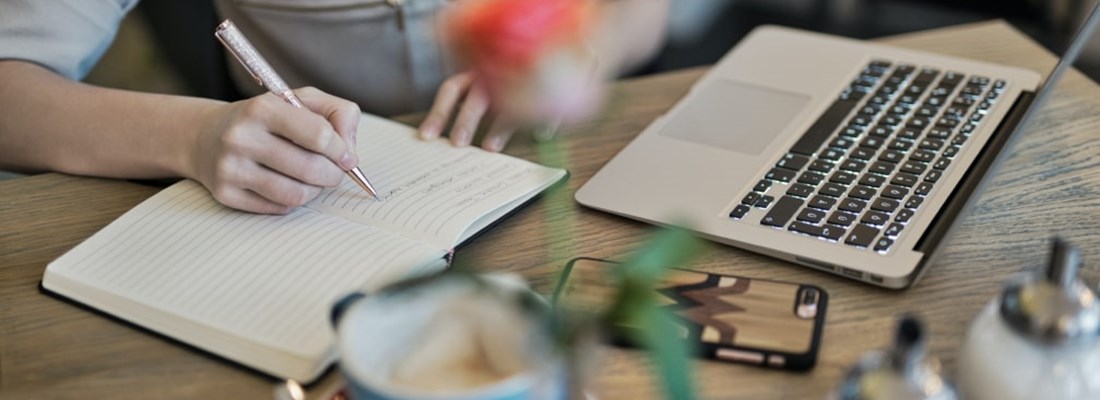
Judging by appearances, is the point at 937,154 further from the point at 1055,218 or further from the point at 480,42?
the point at 480,42

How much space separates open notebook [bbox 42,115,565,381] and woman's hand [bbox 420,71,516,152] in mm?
33

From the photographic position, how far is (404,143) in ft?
2.99

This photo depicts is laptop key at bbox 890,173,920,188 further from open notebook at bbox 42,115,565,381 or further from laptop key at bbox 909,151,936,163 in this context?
open notebook at bbox 42,115,565,381

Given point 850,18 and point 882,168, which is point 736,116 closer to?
point 882,168

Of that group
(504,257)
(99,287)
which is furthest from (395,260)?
(99,287)

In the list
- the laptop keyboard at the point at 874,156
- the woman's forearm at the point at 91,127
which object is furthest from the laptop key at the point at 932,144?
the woman's forearm at the point at 91,127

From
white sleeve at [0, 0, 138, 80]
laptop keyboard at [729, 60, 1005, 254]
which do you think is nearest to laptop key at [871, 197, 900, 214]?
laptop keyboard at [729, 60, 1005, 254]

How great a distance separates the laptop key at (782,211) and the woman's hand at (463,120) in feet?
0.77

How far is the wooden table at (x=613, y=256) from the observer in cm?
65

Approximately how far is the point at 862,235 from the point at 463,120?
0.35 meters

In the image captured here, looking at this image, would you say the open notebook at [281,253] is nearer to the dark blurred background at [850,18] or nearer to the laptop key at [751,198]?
the laptop key at [751,198]

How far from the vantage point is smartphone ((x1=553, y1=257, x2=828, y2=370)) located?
2.09 ft

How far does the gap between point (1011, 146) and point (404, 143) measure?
18.6 inches

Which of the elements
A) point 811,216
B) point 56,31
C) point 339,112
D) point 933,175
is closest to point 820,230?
point 811,216
